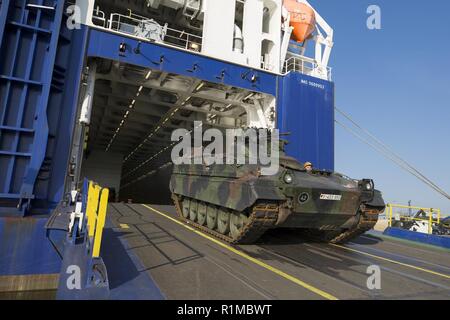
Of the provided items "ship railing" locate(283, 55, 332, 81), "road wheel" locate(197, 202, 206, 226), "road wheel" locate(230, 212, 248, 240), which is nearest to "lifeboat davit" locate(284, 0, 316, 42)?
"ship railing" locate(283, 55, 332, 81)

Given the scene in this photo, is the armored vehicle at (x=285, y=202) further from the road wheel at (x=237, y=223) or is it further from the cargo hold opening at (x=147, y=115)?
the cargo hold opening at (x=147, y=115)

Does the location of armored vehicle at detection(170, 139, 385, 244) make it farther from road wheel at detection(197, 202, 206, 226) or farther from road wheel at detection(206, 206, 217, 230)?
road wheel at detection(197, 202, 206, 226)

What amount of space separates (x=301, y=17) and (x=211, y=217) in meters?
13.8

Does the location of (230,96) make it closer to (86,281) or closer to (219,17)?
(219,17)

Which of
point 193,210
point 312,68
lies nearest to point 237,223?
point 193,210

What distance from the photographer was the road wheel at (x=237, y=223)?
771 centimetres

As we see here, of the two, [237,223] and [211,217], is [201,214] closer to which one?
[211,217]

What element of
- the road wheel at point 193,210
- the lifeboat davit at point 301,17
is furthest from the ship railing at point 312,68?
the road wheel at point 193,210

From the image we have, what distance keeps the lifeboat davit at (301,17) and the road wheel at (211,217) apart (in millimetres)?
13323

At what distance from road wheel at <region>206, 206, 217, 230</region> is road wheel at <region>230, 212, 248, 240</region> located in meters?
1.17

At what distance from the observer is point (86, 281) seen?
4402 millimetres

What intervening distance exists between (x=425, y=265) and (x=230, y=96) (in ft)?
40.9

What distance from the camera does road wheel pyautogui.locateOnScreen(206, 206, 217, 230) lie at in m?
9.57
